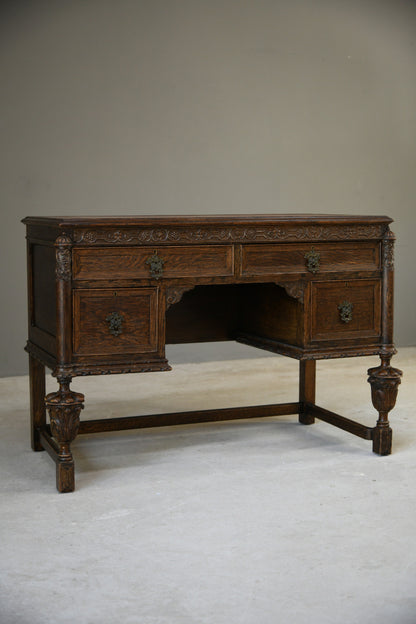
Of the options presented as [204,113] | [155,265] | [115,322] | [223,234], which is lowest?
[115,322]

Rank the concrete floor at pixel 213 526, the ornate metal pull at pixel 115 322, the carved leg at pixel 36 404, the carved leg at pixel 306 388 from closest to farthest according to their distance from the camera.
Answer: the concrete floor at pixel 213 526 → the ornate metal pull at pixel 115 322 → the carved leg at pixel 36 404 → the carved leg at pixel 306 388

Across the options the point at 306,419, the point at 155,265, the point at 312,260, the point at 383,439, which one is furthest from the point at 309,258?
the point at 306,419

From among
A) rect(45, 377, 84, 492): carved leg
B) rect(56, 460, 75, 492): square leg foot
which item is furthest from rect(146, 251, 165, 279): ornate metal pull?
rect(56, 460, 75, 492): square leg foot

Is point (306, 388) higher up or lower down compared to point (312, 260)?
lower down

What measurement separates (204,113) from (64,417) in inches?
124

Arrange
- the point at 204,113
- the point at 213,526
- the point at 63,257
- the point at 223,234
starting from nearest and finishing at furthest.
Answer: the point at 213,526 → the point at 63,257 → the point at 223,234 → the point at 204,113

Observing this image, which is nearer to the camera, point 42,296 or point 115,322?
point 115,322

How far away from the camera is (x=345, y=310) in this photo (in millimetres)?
3469

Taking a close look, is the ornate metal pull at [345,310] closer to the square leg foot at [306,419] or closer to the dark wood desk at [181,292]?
the dark wood desk at [181,292]

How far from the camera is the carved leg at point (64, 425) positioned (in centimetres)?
307

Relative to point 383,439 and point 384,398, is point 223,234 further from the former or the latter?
point 383,439

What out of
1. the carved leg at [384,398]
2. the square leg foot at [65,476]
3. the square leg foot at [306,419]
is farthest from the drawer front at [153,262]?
the square leg foot at [306,419]

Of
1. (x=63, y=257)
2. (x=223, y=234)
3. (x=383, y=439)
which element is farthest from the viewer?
(x=383, y=439)

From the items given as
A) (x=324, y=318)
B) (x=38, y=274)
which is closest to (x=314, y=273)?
(x=324, y=318)
